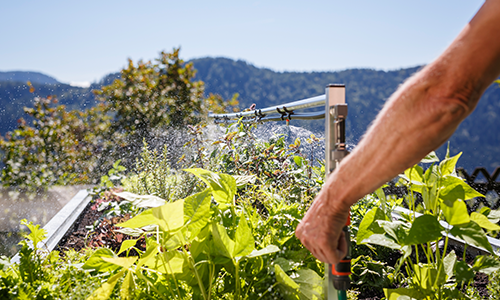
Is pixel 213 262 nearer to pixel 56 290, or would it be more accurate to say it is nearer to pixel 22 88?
pixel 56 290

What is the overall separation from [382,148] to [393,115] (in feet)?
0.19

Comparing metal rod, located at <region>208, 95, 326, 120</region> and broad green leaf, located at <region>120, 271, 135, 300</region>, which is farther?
metal rod, located at <region>208, 95, 326, 120</region>

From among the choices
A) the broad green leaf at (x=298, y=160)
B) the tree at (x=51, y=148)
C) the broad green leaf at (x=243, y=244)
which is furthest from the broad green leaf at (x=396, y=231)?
the tree at (x=51, y=148)

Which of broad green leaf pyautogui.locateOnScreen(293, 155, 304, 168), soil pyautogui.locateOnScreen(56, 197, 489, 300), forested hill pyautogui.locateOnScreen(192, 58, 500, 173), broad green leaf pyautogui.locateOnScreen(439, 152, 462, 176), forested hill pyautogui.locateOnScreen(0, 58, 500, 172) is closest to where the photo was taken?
broad green leaf pyautogui.locateOnScreen(439, 152, 462, 176)

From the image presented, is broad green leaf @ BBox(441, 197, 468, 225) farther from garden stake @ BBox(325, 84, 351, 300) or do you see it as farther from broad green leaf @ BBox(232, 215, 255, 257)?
broad green leaf @ BBox(232, 215, 255, 257)

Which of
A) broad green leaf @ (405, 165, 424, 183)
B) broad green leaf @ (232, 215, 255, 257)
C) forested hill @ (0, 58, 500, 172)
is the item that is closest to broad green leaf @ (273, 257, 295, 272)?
broad green leaf @ (232, 215, 255, 257)

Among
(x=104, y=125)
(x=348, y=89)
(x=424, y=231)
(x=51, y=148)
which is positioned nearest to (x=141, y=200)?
(x=424, y=231)

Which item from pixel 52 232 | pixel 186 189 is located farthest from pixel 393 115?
pixel 52 232

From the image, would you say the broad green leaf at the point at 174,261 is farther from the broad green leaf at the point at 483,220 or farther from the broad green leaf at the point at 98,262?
the broad green leaf at the point at 483,220

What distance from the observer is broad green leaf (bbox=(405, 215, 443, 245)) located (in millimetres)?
693

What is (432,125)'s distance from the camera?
47 centimetres

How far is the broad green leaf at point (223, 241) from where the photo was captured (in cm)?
74

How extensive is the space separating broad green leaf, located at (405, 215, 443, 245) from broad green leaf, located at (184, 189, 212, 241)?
501 mm

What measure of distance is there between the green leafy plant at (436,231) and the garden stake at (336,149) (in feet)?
0.36
